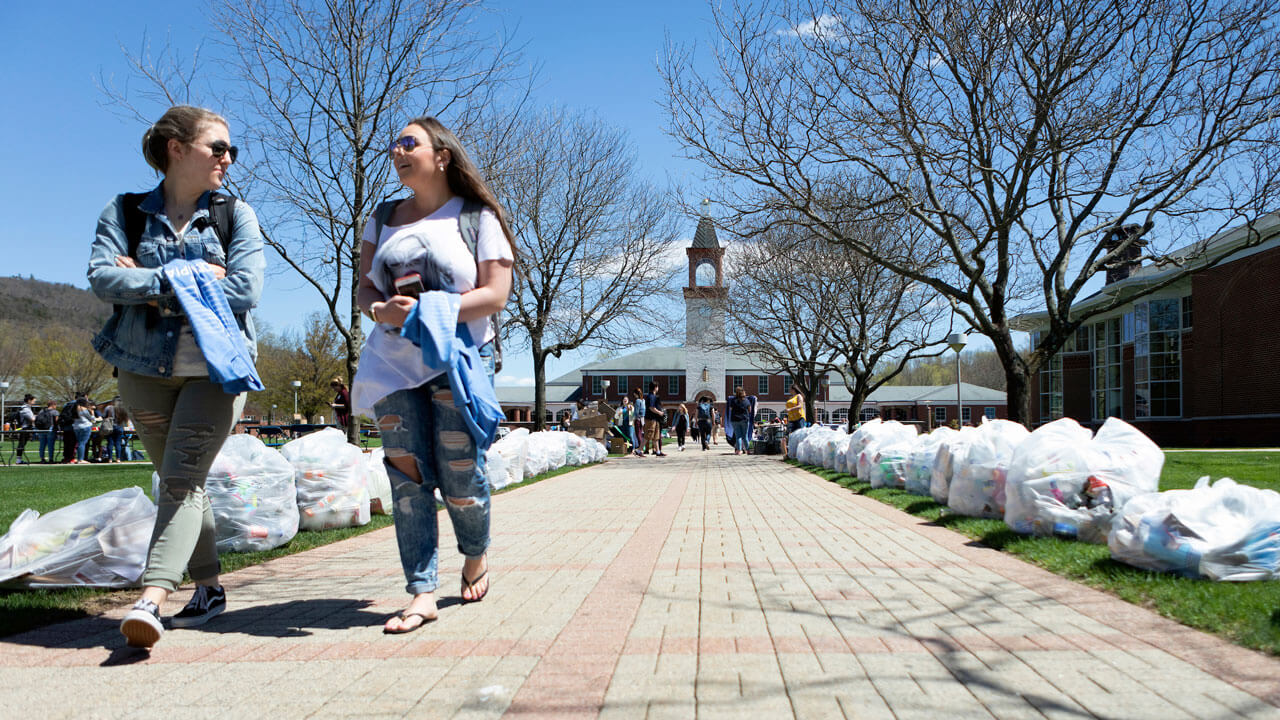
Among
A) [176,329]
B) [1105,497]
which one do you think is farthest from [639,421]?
[176,329]

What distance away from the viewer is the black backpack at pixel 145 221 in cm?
349

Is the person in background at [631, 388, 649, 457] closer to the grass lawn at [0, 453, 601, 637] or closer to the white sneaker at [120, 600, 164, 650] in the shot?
the grass lawn at [0, 453, 601, 637]

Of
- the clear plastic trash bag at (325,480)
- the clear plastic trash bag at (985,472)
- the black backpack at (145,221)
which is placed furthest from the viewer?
the clear plastic trash bag at (985,472)

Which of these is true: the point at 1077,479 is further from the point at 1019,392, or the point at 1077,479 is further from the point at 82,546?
the point at 1019,392

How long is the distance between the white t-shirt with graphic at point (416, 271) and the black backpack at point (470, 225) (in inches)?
0.7

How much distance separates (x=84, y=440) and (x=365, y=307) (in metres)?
21.7

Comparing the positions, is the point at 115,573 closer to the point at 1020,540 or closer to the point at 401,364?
the point at 401,364

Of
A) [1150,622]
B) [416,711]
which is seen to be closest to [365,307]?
[416,711]

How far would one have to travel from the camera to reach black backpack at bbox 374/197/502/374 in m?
3.71

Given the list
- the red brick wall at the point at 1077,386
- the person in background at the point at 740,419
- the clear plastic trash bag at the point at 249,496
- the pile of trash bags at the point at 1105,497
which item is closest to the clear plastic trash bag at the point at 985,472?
the pile of trash bags at the point at 1105,497

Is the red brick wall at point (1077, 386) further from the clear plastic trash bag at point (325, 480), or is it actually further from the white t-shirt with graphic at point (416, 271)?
the white t-shirt with graphic at point (416, 271)

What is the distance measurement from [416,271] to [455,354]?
0.46 m

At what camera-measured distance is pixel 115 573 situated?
13.9ft

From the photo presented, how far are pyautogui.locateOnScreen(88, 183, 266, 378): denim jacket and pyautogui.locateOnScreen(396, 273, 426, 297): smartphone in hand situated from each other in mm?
579
